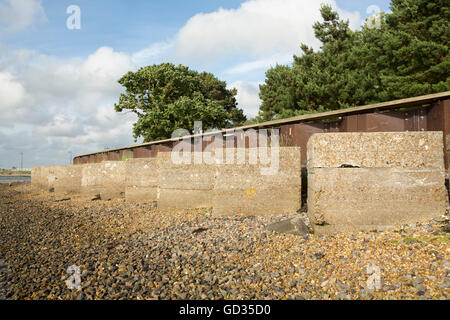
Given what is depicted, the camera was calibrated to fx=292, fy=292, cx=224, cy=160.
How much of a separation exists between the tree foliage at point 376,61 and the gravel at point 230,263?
41.7 feet

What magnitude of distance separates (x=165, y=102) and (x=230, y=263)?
86.2ft

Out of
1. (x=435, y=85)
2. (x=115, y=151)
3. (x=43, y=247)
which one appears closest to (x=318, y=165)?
(x=43, y=247)

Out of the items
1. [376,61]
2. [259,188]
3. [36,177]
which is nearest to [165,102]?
[36,177]

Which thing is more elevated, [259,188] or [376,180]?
[376,180]

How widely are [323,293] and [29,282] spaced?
13.6ft

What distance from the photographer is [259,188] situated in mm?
6785

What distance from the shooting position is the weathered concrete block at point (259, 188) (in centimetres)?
670

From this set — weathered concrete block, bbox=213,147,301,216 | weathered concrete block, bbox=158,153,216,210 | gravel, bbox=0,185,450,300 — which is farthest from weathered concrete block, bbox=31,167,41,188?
weathered concrete block, bbox=213,147,301,216

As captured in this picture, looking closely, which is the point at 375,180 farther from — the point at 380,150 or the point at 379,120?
the point at 379,120

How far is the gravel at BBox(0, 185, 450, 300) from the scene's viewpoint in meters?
3.53

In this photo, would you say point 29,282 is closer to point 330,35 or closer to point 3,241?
point 3,241

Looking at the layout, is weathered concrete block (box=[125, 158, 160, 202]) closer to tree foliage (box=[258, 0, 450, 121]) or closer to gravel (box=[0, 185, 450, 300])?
gravel (box=[0, 185, 450, 300])

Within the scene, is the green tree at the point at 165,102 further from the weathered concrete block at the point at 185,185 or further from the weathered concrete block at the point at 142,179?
the weathered concrete block at the point at 185,185

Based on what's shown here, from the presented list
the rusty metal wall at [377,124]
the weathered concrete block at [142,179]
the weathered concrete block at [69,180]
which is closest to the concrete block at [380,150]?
the rusty metal wall at [377,124]
